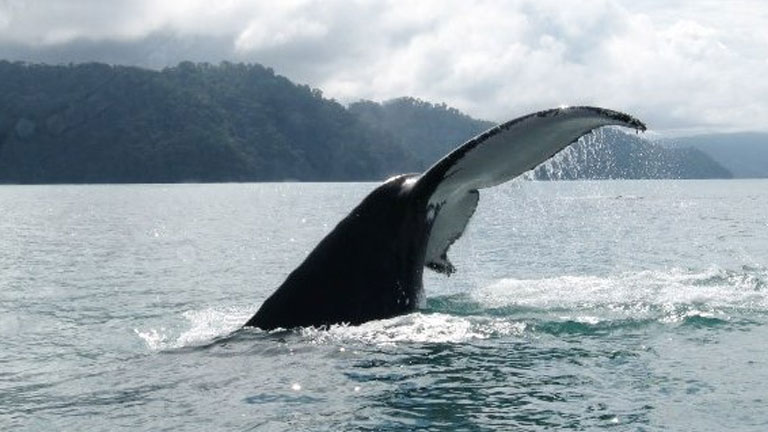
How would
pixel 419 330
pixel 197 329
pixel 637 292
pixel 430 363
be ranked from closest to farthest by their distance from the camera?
pixel 430 363 < pixel 419 330 < pixel 197 329 < pixel 637 292

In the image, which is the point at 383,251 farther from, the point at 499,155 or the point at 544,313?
the point at 544,313

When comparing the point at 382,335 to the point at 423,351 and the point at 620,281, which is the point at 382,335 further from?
the point at 620,281

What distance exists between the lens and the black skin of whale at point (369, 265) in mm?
7926

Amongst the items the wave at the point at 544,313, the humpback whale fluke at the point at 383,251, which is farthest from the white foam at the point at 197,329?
the humpback whale fluke at the point at 383,251

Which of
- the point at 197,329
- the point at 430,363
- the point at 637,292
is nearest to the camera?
the point at 430,363

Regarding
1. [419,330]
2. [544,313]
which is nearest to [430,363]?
[419,330]

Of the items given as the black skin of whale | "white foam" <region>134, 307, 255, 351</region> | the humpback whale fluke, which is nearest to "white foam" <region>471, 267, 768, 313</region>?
"white foam" <region>134, 307, 255, 351</region>

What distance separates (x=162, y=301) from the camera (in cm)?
1777

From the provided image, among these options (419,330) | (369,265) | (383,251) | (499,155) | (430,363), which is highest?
(499,155)

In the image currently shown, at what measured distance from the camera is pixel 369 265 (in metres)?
7.94

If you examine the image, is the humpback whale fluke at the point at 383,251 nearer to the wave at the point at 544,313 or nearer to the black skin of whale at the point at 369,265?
the black skin of whale at the point at 369,265

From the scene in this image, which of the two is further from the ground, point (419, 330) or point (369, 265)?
point (369, 265)

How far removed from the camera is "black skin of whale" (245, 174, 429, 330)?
7.93 metres

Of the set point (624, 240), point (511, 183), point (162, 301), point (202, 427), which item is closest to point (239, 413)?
point (202, 427)
